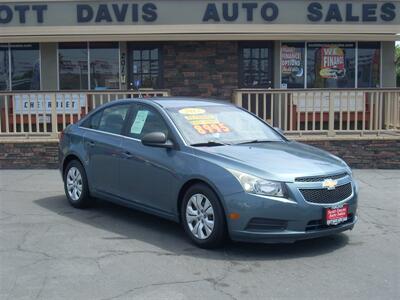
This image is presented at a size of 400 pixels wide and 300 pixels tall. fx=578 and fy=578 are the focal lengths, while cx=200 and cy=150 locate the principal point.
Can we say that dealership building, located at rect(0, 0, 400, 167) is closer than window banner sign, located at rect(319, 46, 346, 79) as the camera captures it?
Yes

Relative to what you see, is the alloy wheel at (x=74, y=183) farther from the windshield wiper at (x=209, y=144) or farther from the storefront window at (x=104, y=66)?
the storefront window at (x=104, y=66)

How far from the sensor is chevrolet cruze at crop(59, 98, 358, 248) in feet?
18.1

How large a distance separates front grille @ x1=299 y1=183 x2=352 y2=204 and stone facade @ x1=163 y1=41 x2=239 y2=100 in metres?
9.42

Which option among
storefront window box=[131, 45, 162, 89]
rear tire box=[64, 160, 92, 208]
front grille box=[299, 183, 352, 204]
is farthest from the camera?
storefront window box=[131, 45, 162, 89]

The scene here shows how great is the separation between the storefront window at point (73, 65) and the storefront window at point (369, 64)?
24.3ft

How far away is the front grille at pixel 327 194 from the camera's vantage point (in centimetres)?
558

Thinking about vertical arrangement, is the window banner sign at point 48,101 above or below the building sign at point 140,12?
below

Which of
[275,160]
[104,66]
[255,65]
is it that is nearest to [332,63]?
[255,65]

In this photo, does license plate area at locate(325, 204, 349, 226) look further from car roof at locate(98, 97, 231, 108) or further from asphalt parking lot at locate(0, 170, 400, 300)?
car roof at locate(98, 97, 231, 108)

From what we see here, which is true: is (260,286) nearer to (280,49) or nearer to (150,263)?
(150,263)

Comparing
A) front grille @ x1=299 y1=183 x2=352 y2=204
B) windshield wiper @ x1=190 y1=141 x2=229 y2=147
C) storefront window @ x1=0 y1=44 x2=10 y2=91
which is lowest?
front grille @ x1=299 y1=183 x2=352 y2=204

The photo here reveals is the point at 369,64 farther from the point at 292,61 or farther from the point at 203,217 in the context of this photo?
the point at 203,217

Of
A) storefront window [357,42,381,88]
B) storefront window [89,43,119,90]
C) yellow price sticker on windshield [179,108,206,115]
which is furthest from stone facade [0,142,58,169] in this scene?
storefront window [357,42,381,88]

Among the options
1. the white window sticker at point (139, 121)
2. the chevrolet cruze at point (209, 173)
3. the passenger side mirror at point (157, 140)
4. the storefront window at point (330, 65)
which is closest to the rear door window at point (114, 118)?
the chevrolet cruze at point (209, 173)
